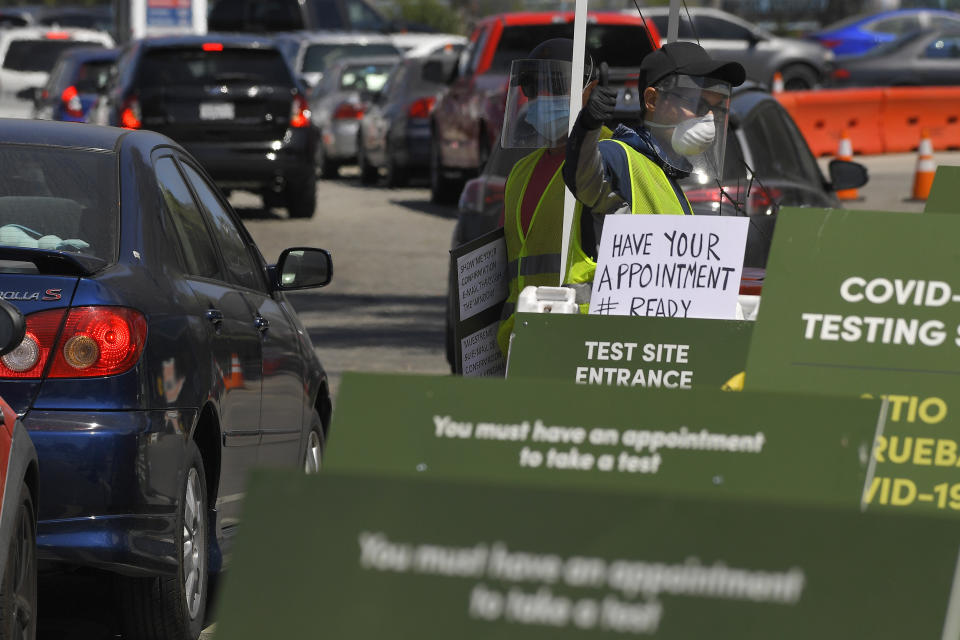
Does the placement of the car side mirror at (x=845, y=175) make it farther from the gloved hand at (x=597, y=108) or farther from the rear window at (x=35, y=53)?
the rear window at (x=35, y=53)

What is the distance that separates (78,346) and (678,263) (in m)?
1.61

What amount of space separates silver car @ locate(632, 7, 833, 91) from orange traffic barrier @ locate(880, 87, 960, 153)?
4.11 m

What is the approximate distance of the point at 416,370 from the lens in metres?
10.8

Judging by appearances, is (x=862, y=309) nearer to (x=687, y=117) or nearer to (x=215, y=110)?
(x=687, y=117)

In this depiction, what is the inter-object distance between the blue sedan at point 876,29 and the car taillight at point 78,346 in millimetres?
27144

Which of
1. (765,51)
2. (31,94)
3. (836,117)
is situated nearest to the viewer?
(31,94)

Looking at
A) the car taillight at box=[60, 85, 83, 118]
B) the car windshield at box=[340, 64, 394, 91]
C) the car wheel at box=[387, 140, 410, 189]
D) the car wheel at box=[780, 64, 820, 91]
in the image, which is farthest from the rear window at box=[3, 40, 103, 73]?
the car wheel at box=[780, 64, 820, 91]

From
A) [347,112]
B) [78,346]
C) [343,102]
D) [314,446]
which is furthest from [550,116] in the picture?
[343,102]

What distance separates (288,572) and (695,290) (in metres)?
2.49

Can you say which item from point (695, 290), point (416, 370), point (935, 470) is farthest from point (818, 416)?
point (416, 370)

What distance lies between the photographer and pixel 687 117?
553 cm

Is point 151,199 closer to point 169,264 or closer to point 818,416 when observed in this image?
point 169,264

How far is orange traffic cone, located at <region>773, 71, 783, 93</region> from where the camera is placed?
2856cm

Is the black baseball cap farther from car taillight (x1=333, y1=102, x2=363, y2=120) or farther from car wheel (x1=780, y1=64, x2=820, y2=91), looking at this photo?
car wheel (x1=780, y1=64, x2=820, y2=91)
